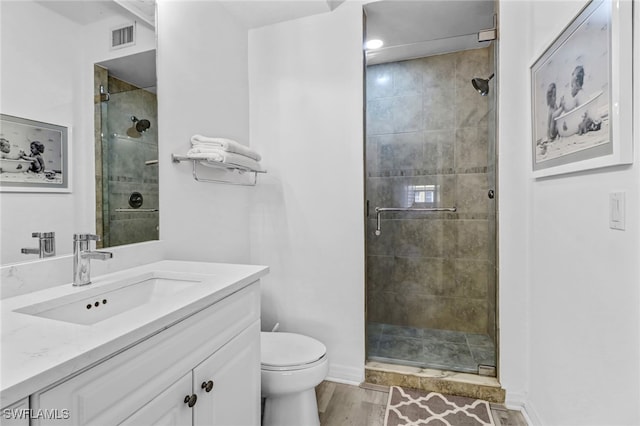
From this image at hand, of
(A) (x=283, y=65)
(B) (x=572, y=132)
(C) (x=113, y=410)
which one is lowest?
(C) (x=113, y=410)

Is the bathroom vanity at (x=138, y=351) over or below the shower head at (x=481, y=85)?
below

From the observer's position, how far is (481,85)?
7.39 feet

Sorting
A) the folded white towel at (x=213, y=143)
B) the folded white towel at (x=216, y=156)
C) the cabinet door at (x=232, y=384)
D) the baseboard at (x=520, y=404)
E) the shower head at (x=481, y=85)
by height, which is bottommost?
the baseboard at (x=520, y=404)

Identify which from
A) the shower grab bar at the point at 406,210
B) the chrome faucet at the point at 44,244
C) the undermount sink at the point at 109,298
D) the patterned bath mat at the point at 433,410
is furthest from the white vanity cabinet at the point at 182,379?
the shower grab bar at the point at 406,210

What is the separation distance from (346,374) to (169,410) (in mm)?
1419

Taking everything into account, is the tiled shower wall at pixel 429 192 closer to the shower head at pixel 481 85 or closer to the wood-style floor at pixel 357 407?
the shower head at pixel 481 85

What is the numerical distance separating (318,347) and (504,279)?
→ 108 centimetres

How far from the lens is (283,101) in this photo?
218 centimetres

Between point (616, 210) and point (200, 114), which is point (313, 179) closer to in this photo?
point (200, 114)

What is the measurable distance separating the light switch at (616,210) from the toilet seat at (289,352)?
1.25m

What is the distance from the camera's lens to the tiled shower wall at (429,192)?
2535mm

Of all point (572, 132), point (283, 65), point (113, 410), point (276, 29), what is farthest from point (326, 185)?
point (113, 410)

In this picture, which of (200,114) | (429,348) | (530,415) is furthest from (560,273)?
(200,114)

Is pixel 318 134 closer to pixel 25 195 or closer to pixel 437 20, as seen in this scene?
pixel 437 20
